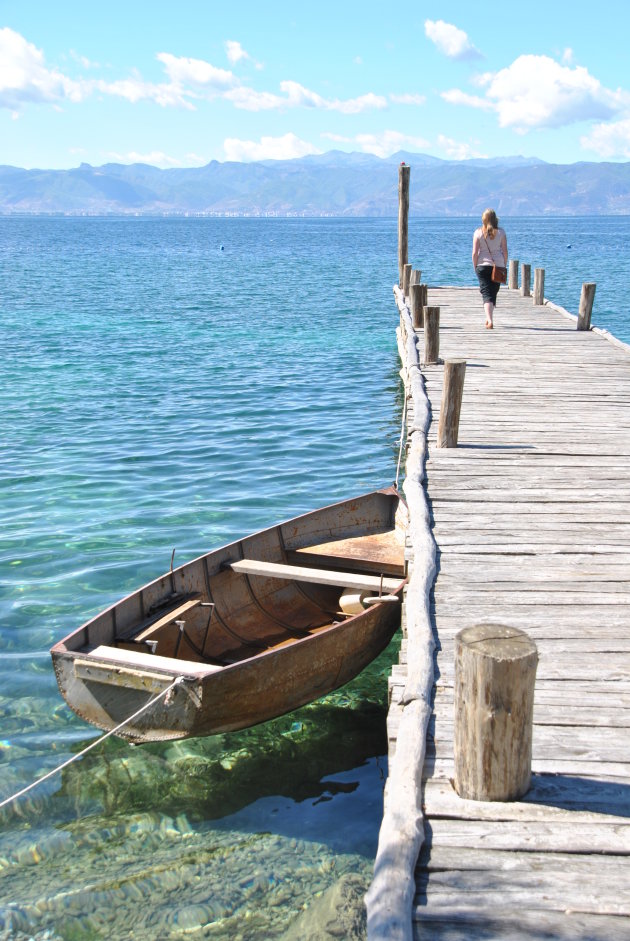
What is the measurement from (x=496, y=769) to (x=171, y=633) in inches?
146

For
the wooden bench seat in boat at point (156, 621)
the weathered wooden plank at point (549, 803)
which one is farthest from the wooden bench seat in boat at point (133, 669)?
the weathered wooden plank at point (549, 803)

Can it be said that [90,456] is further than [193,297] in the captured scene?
No

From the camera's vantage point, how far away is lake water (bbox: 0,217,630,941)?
5621 mm

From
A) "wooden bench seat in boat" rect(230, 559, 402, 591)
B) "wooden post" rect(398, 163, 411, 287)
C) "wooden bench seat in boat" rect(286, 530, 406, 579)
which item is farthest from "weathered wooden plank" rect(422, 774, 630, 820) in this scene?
"wooden post" rect(398, 163, 411, 287)

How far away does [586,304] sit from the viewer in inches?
701

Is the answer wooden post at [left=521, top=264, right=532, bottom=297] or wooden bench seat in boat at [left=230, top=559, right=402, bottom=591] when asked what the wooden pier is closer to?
wooden bench seat in boat at [left=230, top=559, right=402, bottom=591]

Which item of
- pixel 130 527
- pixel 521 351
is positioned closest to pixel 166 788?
pixel 130 527

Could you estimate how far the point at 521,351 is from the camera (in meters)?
15.7

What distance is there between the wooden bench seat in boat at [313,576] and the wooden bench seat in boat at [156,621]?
587mm

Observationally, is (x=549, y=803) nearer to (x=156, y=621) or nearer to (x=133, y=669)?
(x=133, y=669)

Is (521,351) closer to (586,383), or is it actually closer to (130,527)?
(586,383)

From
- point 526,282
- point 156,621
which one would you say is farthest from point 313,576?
point 526,282

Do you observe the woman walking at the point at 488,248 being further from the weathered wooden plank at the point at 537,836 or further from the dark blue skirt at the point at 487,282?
the weathered wooden plank at the point at 537,836

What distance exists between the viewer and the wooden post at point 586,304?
17.4 metres
